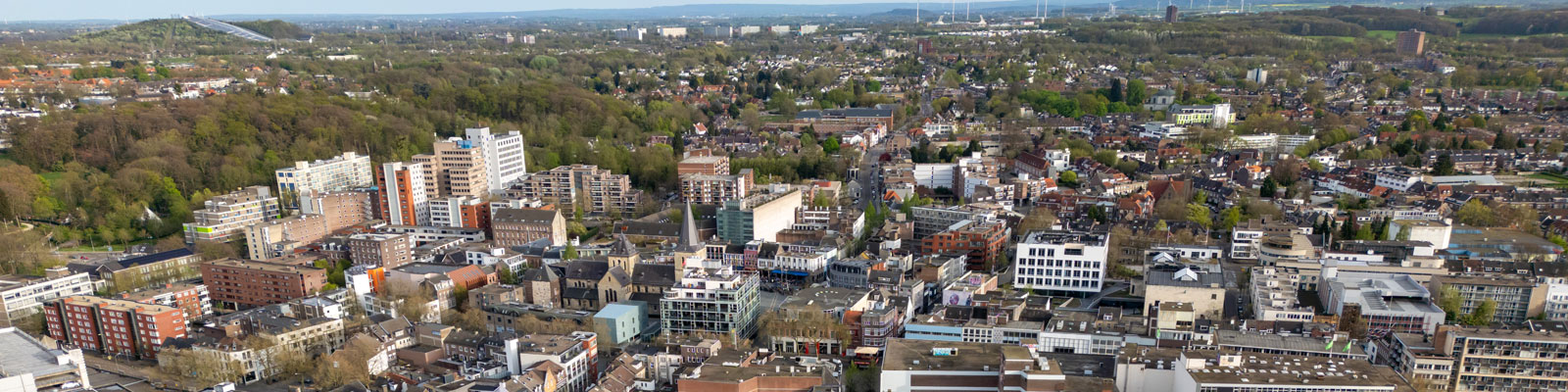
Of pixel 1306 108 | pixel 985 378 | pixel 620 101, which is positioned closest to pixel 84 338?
pixel 985 378

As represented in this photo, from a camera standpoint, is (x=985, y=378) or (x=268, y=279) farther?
(x=268, y=279)

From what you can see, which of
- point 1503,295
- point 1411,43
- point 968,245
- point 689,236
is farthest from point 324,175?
point 1411,43

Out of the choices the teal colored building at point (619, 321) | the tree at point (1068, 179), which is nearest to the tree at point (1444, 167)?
the tree at point (1068, 179)

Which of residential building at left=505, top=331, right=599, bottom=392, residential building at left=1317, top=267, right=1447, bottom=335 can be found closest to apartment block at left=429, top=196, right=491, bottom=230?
residential building at left=505, top=331, right=599, bottom=392

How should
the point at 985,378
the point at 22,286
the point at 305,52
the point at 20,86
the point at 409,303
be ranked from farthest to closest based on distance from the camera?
the point at 305,52
the point at 20,86
the point at 22,286
the point at 409,303
the point at 985,378

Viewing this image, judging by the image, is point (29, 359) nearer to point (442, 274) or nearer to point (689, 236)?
point (442, 274)

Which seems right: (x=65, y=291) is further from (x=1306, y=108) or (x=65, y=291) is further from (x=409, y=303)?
(x=1306, y=108)
